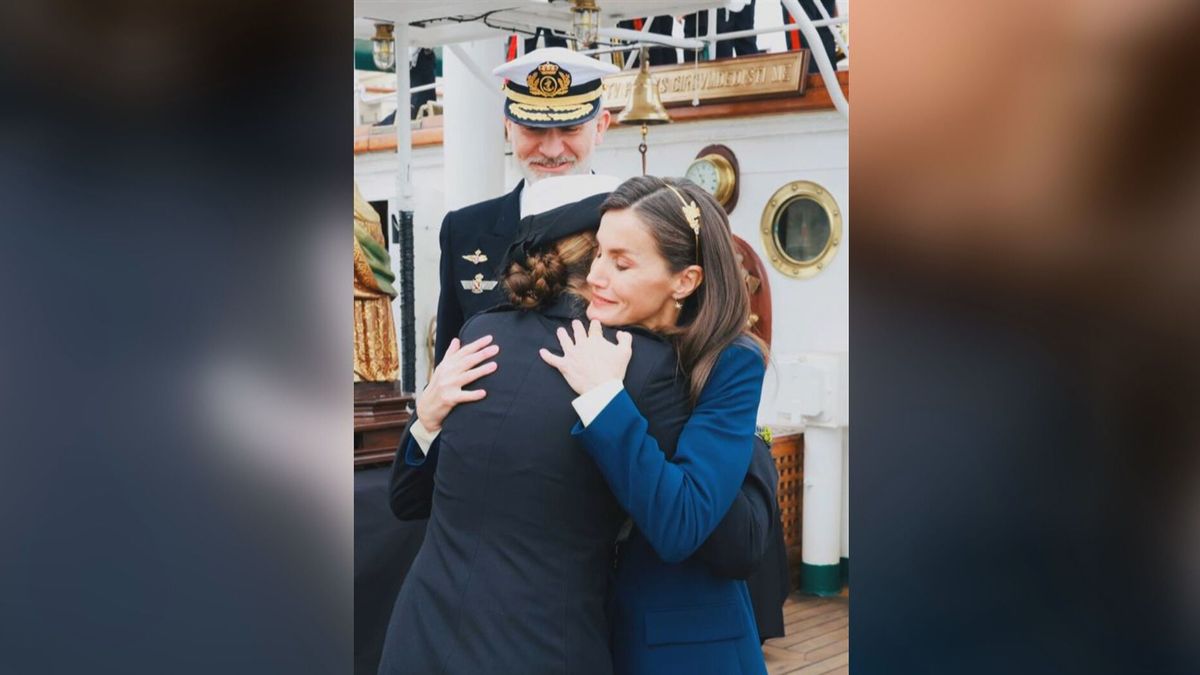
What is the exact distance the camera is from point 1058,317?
57 cm

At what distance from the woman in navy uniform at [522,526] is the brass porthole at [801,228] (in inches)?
173

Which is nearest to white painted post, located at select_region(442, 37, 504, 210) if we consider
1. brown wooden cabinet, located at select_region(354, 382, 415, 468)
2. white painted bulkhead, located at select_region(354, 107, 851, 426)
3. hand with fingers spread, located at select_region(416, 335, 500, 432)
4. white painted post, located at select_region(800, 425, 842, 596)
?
white painted bulkhead, located at select_region(354, 107, 851, 426)

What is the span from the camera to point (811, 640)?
5.02 m

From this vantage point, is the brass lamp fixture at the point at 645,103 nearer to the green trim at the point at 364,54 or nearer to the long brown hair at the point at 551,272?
the green trim at the point at 364,54

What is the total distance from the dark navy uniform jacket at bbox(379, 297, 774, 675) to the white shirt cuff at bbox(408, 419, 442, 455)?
0.07 metres

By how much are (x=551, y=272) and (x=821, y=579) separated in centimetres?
423

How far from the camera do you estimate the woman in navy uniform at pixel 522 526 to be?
1537 millimetres

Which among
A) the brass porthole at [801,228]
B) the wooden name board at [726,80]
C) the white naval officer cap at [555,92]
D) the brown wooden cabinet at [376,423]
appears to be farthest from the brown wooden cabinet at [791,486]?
the white naval officer cap at [555,92]

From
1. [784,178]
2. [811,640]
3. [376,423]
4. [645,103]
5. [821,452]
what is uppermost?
[645,103]

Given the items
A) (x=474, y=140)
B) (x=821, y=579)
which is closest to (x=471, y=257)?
(x=474, y=140)

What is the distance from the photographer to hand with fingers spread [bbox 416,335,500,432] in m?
1.61

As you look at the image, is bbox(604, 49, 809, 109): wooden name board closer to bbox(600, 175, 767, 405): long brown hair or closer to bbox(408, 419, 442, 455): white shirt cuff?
bbox(600, 175, 767, 405): long brown hair

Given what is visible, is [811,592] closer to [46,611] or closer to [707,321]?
[707,321]

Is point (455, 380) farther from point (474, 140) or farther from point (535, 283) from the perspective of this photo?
point (474, 140)
